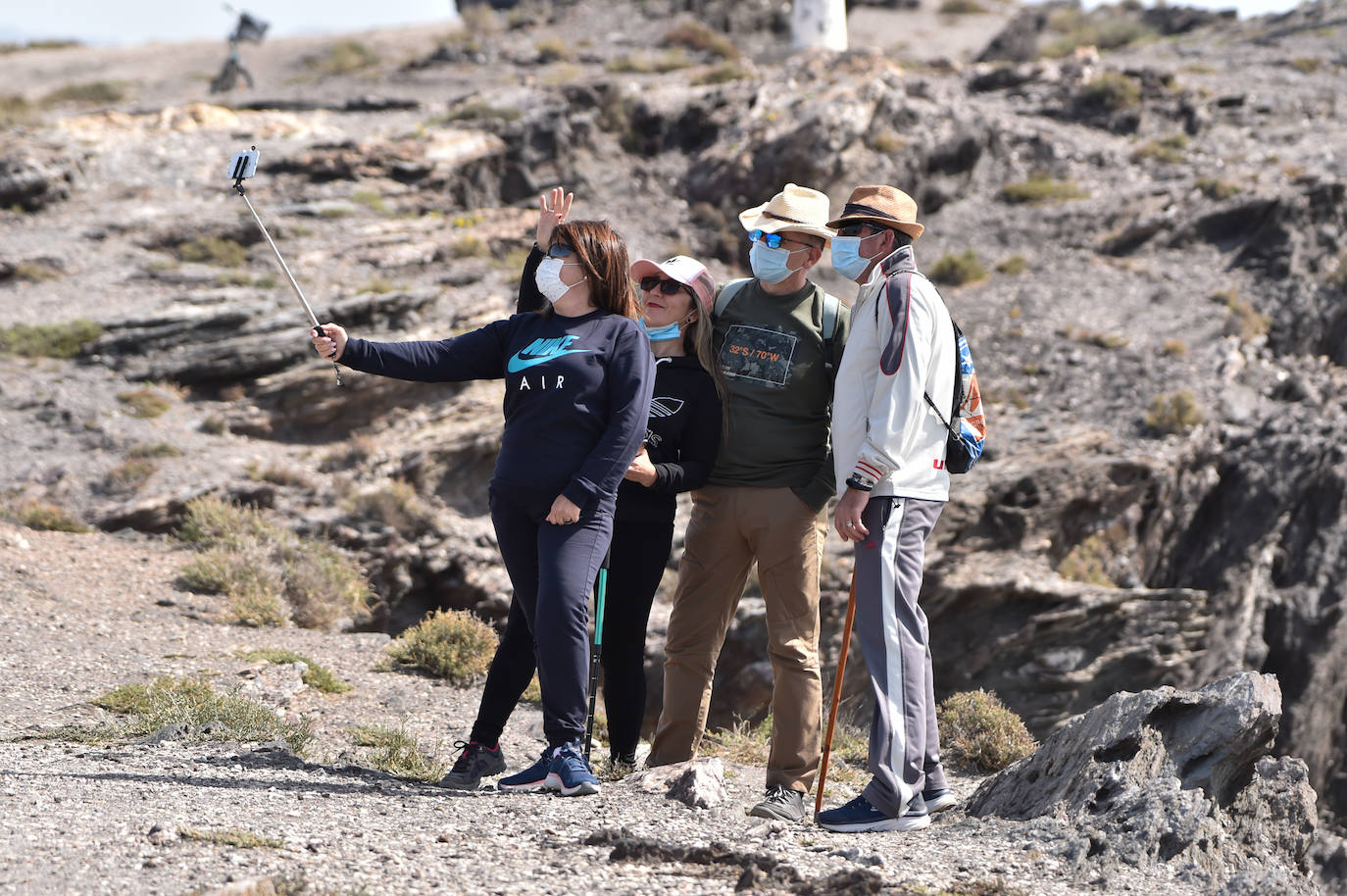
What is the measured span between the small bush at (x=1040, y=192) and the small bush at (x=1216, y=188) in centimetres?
190

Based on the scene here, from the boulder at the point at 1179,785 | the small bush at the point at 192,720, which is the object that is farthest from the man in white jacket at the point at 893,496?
the small bush at the point at 192,720

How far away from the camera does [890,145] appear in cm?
1928

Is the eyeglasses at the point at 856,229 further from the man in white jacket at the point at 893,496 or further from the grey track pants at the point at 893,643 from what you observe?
the grey track pants at the point at 893,643

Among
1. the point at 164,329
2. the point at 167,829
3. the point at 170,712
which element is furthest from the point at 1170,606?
the point at 164,329

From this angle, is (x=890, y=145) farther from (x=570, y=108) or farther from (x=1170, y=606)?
(x=1170, y=606)

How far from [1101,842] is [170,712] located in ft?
14.6

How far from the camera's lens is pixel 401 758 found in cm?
547

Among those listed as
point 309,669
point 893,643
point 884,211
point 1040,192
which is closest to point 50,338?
point 309,669

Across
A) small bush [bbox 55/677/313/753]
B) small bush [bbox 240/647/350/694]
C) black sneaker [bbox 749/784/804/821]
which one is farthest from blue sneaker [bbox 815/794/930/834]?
small bush [bbox 240/647/350/694]

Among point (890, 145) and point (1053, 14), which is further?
point (1053, 14)

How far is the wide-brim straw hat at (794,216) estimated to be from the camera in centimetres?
490

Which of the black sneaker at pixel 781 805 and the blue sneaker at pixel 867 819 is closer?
the blue sneaker at pixel 867 819

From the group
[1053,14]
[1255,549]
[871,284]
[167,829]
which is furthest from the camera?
[1053,14]

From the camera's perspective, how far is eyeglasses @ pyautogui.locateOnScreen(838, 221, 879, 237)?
480 centimetres
